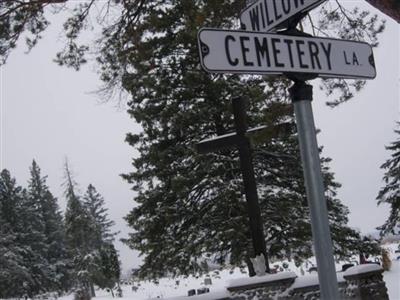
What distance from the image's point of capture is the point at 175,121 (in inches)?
674

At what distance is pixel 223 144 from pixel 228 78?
267 inches

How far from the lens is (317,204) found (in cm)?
209

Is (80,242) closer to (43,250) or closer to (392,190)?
(43,250)

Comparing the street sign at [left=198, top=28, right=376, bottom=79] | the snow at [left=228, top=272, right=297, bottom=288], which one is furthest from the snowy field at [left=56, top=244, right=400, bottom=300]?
the street sign at [left=198, top=28, right=376, bottom=79]

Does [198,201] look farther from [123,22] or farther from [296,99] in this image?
[296,99]

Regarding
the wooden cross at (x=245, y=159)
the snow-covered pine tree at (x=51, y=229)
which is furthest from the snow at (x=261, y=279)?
the snow-covered pine tree at (x=51, y=229)

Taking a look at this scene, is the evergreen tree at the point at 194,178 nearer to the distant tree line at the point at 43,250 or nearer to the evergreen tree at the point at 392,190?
the evergreen tree at the point at 392,190

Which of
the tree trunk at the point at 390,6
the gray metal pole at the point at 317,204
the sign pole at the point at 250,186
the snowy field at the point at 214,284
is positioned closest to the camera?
the gray metal pole at the point at 317,204

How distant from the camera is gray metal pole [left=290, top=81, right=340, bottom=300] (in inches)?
80.7

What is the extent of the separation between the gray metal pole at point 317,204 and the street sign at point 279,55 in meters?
0.24

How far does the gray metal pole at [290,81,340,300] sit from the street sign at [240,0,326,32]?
474mm

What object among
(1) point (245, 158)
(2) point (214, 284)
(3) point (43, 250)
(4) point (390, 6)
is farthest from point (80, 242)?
(4) point (390, 6)

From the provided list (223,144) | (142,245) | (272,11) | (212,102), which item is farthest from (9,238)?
(272,11)

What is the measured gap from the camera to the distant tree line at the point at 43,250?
4178 cm
